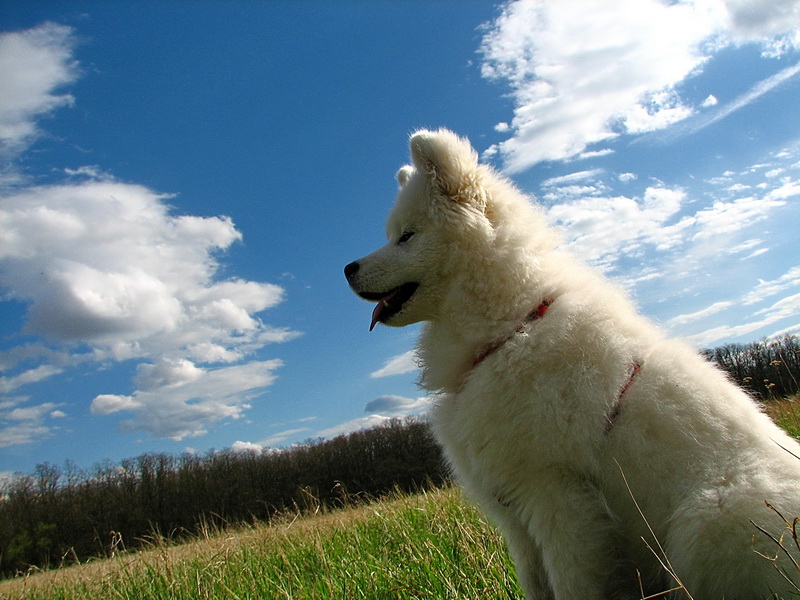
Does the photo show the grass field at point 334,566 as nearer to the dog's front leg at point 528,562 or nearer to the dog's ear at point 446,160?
the dog's front leg at point 528,562

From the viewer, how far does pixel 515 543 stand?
2914mm

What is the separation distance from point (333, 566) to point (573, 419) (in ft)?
9.21

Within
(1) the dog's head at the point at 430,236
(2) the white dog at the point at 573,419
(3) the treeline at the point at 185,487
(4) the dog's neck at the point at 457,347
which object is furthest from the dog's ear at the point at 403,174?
(3) the treeline at the point at 185,487

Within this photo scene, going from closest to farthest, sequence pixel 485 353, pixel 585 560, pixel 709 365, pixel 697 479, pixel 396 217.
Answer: pixel 697 479, pixel 585 560, pixel 709 365, pixel 485 353, pixel 396 217

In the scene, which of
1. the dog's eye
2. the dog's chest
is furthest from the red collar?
the dog's eye

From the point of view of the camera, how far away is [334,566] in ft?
14.4

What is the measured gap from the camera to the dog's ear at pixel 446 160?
3400 millimetres

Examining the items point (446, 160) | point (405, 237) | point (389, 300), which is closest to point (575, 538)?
point (389, 300)

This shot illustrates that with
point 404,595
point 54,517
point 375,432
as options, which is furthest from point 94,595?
point 54,517

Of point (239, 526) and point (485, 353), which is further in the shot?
point (239, 526)

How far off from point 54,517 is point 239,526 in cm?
5023

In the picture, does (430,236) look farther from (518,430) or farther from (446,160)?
(518,430)

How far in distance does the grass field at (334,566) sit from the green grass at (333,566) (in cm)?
1

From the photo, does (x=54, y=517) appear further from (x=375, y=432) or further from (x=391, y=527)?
(x=391, y=527)
